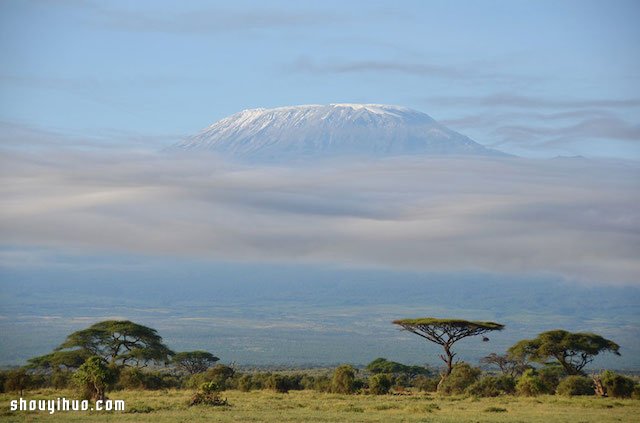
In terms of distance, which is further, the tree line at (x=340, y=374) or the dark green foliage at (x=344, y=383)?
the dark green foliage at (x=344, y=383)

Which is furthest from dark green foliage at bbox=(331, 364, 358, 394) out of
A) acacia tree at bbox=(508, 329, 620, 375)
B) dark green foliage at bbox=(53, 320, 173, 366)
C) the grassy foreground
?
dark green foliage at bbox=(53, 320, 173, 366)

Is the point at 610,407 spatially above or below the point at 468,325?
below

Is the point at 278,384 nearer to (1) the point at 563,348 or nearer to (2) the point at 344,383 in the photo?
(2) the point at 344,383

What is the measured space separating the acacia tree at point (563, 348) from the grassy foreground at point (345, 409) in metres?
12.5

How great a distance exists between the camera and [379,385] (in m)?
44.8

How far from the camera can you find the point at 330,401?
37.8m

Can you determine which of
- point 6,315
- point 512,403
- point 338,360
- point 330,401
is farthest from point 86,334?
point 6,315

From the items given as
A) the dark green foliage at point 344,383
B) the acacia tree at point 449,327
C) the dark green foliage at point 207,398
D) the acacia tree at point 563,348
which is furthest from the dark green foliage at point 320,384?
the acacia tree at point 563,348

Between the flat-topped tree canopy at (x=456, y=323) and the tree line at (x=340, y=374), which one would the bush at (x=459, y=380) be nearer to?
the tree line at (x=340, y=374)

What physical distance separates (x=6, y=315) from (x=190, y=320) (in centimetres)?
3254

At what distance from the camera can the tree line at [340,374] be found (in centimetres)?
4156

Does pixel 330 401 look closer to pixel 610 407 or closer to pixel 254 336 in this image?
pixel 610 407

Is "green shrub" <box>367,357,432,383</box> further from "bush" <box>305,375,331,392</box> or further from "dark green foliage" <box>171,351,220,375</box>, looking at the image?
"bush" <box>305,375,331,392</box>

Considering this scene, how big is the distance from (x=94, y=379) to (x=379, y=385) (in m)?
14.6
